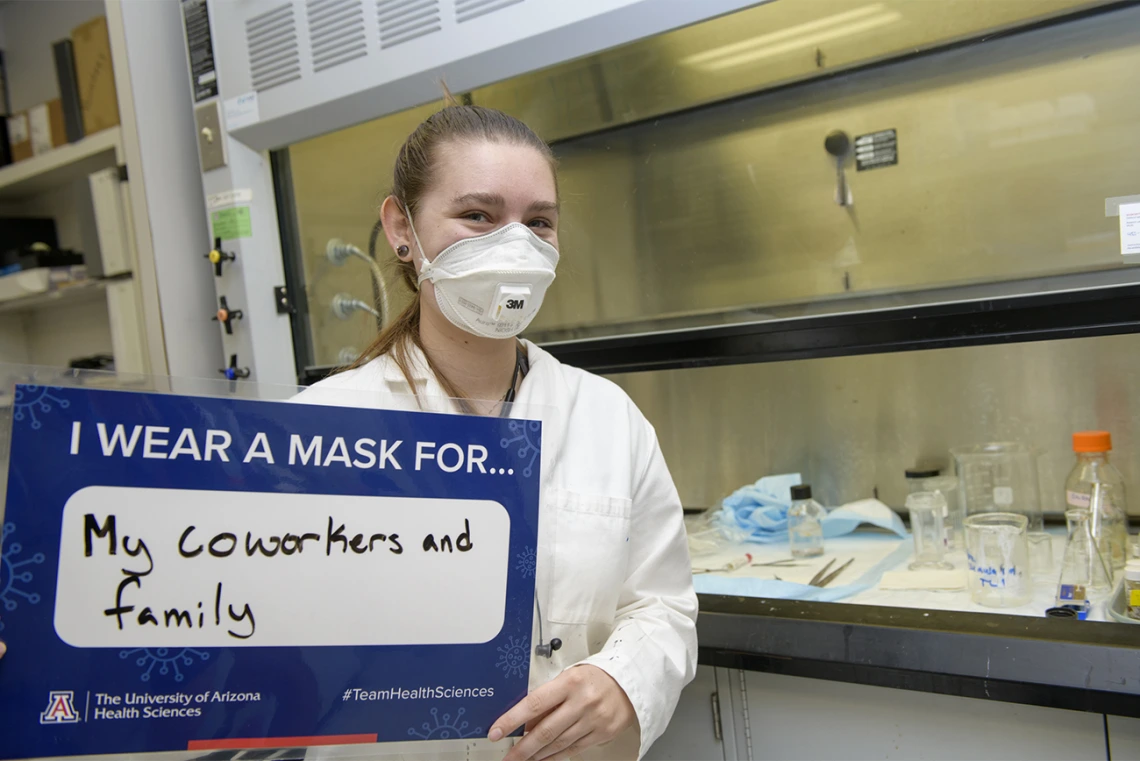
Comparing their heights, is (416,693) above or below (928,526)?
above

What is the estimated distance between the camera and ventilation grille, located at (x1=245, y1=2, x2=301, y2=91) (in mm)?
1766

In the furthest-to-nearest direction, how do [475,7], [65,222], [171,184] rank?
[65,222], [171,184], [475,7]

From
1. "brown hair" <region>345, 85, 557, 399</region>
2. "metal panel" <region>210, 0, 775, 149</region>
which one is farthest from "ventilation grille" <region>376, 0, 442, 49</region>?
"brown hair" <region>345, 85, 557, 399</region>

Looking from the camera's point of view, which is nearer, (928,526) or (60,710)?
(60,710)

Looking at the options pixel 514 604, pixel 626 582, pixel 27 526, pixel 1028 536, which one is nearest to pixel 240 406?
pixel 27 526

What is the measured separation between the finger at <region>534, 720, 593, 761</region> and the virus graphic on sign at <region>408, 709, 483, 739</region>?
0.09 m

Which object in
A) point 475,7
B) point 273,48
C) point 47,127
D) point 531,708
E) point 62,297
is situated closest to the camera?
point 531,708

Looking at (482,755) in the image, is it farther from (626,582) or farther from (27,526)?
(27,526)

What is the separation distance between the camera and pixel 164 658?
70cm

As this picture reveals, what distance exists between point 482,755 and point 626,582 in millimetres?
297

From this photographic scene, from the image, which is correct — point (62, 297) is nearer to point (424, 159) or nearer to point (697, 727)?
point (424, 159)

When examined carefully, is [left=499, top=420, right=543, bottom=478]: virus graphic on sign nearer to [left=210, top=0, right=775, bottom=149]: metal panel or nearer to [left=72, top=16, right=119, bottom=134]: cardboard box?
[left=210, top=0, right=775, bottom=149]: metal panel

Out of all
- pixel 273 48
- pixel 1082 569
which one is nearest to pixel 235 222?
pixel 273 48

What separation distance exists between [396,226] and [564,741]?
657 millimetres
